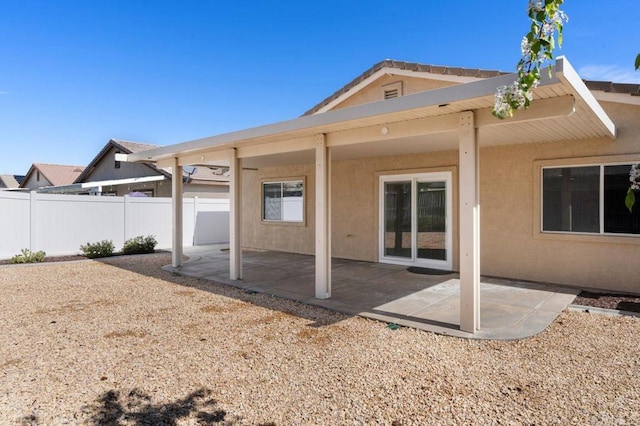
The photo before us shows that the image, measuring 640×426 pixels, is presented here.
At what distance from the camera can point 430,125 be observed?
5.47 m

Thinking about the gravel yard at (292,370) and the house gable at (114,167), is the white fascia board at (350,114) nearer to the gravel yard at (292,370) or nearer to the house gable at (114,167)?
the gravel yard at (292,370)

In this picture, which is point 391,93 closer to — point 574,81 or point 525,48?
point 574,81

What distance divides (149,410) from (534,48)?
3.67 m

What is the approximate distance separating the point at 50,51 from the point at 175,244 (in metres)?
8.63

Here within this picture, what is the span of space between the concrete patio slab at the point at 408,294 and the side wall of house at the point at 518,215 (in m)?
0.51

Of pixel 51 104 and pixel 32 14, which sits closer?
pixel 32 14

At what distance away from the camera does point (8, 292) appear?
295 inches

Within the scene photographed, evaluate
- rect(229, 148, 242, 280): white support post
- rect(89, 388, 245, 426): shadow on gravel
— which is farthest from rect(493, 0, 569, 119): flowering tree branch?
rect(229, 148, 242, 280): white support post

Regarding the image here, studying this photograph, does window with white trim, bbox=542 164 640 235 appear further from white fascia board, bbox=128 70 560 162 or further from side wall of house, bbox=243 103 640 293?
white fascia board, bbox=128 70 560 162

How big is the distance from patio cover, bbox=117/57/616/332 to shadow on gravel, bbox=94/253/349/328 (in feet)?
2.12

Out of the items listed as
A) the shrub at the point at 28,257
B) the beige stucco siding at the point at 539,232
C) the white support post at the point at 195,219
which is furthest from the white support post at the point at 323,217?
the white support post at the point at 195,219

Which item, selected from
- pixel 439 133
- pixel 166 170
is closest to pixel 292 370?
pixel 439 133

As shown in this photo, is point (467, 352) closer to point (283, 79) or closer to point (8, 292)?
point (8, 292)

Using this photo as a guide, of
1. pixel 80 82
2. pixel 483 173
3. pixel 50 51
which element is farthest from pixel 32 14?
pixel 483 173
